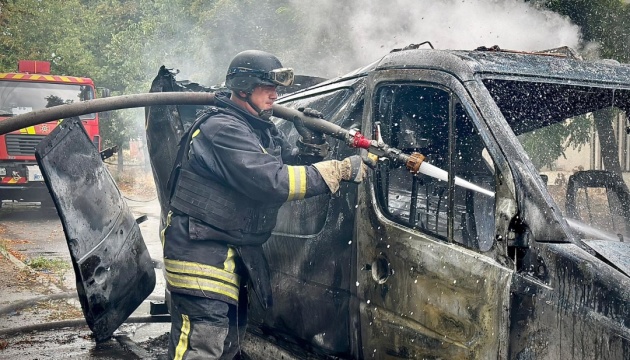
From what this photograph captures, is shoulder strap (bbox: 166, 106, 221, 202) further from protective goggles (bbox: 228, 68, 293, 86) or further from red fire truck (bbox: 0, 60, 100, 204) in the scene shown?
red fire truck (bbox: 0, 60, 100, 204)

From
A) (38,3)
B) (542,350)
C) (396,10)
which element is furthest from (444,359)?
(38,3)

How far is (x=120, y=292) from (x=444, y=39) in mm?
4376

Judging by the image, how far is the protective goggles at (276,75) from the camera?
344 centimetres

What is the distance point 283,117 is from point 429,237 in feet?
4.06

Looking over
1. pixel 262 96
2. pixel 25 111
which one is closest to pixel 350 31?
pixel 25 111

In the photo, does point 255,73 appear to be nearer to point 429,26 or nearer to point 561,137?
point 561,137

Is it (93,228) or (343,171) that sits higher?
(343,171)

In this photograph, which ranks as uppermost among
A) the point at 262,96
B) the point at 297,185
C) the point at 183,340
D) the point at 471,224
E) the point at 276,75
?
the point at 276,75

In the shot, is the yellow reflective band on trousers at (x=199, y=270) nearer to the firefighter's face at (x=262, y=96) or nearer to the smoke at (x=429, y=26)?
the firefighter's face at (x=262, y=96)

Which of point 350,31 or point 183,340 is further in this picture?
point 350,31

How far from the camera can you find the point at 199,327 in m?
3.29

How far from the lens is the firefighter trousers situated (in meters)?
3.28

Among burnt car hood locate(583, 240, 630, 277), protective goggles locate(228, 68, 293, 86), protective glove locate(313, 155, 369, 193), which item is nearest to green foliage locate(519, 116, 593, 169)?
burnt car hood locate(583, 240, 630, 277)

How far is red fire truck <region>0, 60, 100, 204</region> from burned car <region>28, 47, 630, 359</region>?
11.0 meters
